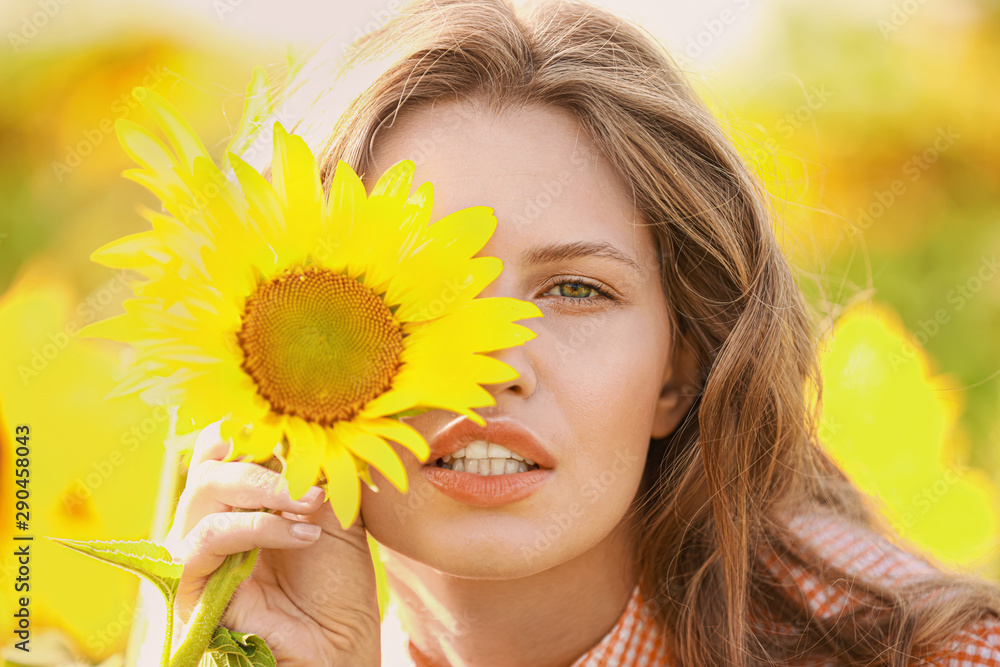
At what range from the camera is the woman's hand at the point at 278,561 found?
40.0 inches

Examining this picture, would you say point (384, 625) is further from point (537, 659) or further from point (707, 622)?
point (707, 622)

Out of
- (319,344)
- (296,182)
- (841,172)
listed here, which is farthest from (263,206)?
(841,172)

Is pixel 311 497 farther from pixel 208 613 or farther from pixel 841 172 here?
pixel 841 172

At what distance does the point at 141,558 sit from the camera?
816 mm

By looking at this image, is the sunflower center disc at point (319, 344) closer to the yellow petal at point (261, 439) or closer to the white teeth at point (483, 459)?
the yellow petal at point (261, 439)

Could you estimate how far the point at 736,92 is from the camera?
6.38ft

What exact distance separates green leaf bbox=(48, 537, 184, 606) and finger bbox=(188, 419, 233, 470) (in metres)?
0.39

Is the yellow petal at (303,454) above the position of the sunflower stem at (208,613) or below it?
above

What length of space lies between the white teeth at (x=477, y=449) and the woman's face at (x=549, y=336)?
0.16ft

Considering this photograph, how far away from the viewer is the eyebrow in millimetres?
1182

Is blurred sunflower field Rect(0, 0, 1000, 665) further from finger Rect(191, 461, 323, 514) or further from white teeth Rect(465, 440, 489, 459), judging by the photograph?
white teeth Rect(465, 440, 489, 459)

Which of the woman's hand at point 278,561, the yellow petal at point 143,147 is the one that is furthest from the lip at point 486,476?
the yellow petal at point 143,147

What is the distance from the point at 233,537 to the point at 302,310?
312 millimetres

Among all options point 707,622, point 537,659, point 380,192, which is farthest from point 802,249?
point 380,192
